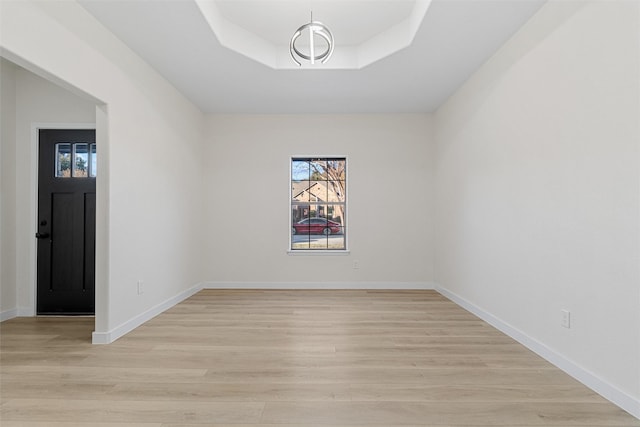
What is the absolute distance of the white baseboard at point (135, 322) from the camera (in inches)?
118

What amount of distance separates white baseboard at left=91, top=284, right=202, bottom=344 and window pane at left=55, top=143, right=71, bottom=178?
5.92 ft

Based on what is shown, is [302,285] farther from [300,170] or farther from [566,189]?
[566,189]

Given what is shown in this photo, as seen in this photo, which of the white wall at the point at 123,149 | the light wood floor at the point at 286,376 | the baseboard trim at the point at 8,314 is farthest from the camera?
the baseboard trim at the point at 8,314

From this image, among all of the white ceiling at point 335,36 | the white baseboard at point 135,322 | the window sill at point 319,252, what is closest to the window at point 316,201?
the window sill at point 319,252

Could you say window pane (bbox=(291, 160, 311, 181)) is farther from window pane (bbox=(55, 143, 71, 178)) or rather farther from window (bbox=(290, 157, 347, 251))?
window pane (bbox=(55, 143, 71, 178))

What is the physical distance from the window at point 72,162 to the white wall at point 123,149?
2.49 ft

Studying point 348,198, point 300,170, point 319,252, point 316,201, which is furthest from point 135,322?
point 348,198

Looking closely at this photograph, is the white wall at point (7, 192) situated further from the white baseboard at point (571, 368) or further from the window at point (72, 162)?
the white baseboard at point (571, 368)

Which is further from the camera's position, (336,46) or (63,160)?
(63,160)

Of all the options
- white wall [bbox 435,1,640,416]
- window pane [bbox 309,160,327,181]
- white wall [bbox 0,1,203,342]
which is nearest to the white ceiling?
white wall [bbox 0,1,203,342]

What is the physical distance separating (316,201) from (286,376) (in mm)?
3456

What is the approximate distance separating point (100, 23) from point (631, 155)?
3.93 meters

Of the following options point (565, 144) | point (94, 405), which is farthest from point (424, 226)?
point (94, 405)

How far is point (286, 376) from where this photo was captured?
238 centimetres
